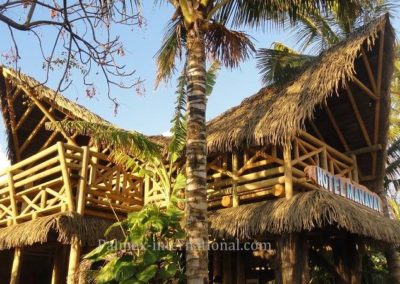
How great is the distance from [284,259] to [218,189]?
76.6 inches

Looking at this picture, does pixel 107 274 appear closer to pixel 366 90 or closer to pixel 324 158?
pixel 324 158

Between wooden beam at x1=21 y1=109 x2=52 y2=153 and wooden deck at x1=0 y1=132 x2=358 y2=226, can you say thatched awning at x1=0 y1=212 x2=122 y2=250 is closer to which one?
wooden deck at x1=0 y1=132 x2=358 y2=226

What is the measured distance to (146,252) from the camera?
6.50 m

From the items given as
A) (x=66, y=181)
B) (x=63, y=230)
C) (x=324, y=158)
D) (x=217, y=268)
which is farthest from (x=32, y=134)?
(x=324, y=158)

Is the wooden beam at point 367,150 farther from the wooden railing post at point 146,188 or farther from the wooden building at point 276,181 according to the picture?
the wooden railing post at point 146,188

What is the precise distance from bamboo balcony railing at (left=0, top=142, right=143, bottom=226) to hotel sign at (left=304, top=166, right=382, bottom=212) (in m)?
3.52

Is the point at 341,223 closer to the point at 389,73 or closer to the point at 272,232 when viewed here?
the point at 272,232

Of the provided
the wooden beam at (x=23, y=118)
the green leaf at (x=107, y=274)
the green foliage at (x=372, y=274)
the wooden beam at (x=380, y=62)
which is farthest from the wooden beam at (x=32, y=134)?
the green foliage at (x=372, y=274)

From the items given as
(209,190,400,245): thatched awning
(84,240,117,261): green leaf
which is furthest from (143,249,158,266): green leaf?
(209,190,400,245): thatched awning

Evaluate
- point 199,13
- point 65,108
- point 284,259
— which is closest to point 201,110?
point 199,13

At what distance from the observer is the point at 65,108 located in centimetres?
955

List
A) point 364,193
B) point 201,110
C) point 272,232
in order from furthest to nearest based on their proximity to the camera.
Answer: point 364,193, point 272,232, point 201,110

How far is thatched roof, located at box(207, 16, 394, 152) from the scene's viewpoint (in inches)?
288

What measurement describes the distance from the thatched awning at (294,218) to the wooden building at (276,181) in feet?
0.06
